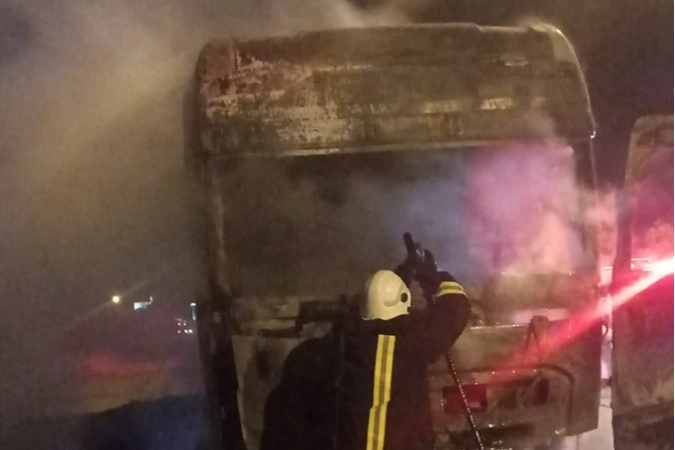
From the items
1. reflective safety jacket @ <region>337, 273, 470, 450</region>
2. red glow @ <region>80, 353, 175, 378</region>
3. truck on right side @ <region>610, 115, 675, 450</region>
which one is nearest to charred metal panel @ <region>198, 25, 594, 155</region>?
truck on right side @ <region>610, 115, 675, 450</region>

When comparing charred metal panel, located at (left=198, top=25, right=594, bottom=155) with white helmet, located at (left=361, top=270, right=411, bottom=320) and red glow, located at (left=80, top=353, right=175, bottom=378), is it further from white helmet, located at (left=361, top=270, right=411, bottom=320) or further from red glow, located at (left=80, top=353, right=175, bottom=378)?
red glow, located at (left=80, top=353, right=175, bottom=378)

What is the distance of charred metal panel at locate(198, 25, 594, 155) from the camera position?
5.11 m

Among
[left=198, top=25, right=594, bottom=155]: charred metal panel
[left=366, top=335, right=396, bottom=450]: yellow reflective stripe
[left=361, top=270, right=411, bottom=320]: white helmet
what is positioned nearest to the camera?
[left=366, top=335, right=396, bottom=450]: yellow reflective stripe

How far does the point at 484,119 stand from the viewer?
517 cm

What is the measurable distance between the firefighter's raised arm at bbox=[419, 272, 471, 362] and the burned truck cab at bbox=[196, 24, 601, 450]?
576 mm

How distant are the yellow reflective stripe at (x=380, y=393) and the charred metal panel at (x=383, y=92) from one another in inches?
55.1

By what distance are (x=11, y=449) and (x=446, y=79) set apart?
503 centimetres

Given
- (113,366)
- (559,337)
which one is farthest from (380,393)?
(113,366)

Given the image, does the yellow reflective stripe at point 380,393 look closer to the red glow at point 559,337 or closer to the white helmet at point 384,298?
the white helmet at point 384,298

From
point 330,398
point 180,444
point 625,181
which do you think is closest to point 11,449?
point 180,444

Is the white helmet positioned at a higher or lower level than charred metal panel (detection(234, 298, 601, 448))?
higher

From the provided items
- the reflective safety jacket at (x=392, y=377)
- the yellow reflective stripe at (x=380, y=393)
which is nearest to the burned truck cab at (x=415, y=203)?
the reflective safety jacket at (x=392, y=377)

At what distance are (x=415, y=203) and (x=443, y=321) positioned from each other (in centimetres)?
105

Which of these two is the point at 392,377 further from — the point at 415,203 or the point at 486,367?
the point at 415,203
